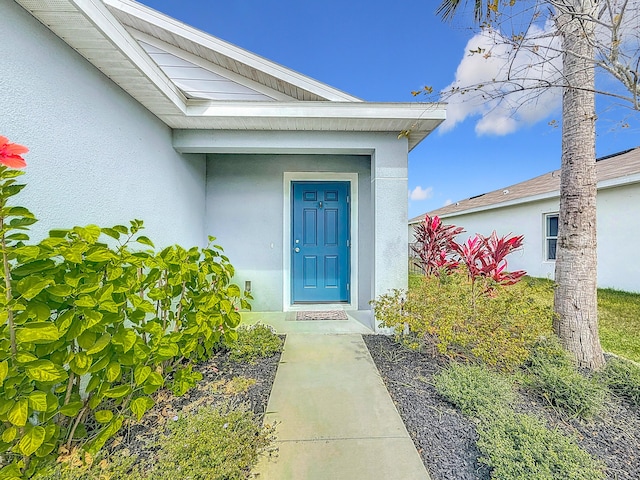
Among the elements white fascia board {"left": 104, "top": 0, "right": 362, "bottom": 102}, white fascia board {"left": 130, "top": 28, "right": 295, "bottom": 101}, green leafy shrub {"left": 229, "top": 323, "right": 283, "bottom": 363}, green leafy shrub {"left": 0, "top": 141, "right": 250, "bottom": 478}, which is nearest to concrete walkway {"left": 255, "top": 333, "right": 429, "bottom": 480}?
green leafy shrub {"left": 229, "top": 323, "right": 283, "bottom": 363}

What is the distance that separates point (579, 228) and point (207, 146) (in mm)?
4272

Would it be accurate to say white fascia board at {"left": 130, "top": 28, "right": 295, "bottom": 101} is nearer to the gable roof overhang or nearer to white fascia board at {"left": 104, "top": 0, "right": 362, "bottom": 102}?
the gable roof overhang

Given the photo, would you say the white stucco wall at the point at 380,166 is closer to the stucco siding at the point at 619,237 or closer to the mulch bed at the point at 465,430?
the mulch bed at the point at 465,430

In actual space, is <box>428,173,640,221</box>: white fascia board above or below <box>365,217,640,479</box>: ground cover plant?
above

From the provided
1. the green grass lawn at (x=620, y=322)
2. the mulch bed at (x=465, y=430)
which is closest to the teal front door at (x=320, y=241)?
the green grass lawn at (x=620, y=322)

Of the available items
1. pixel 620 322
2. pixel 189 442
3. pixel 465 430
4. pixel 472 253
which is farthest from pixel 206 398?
pixel 620 322

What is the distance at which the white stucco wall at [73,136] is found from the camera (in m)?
1.75

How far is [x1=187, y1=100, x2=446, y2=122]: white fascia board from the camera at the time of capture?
3.27 m

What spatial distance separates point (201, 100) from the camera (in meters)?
3.23

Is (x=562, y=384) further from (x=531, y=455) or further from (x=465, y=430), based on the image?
(x=531, y=455)

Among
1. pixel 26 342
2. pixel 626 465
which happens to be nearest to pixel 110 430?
pixel 26 342

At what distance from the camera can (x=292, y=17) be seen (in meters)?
5.62

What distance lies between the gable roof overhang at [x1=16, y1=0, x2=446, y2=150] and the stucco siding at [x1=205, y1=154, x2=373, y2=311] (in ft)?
3.50

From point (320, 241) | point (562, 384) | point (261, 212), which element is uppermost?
point (261, 212)
